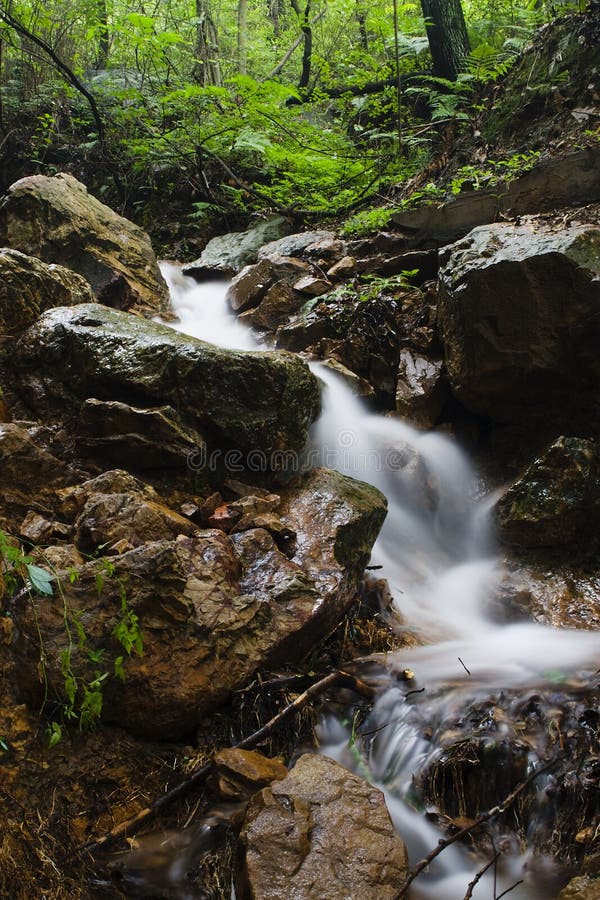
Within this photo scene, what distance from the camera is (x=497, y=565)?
500 cm

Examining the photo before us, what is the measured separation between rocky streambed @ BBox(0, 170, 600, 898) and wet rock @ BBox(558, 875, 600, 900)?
14 millimetres

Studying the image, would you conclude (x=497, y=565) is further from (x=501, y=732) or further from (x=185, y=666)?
(x=185, y=666)

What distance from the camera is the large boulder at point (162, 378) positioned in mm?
4133

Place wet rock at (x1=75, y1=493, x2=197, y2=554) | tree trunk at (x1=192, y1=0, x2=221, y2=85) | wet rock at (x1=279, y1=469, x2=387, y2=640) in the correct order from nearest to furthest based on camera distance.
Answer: wet rock at (x1=75, y1=493, x2=197, y2=554) < wet rock at (x1=279, y1=469, x2=387, y2=640) < tree trunk at (x1=192, y1=0, x2=221, y2=85)

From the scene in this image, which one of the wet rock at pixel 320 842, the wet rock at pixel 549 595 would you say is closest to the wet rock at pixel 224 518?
the wet rock at pixel 320 842

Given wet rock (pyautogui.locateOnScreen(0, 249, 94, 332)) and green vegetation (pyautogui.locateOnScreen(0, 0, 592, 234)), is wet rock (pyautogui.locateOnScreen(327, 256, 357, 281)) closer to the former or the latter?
green vegetation (pyautogui.locateOnScreen(0, 0, 592, 234))

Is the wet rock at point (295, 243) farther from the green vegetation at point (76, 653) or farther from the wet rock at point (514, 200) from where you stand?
the green vegetation at point (76, 653)

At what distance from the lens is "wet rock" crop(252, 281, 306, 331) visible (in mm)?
7586

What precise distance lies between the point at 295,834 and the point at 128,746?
93 centimetres

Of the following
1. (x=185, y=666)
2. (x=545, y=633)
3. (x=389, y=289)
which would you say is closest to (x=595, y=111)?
(x=389, y=289)

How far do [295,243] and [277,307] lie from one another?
4.90 feet

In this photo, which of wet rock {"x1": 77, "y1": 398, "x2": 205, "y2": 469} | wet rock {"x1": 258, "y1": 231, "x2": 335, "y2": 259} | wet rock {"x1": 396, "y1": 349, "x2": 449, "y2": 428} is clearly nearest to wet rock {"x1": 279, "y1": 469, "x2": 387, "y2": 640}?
wet rock {"x1": 77, "y1": 398, "x2": 205, "y2": 469}

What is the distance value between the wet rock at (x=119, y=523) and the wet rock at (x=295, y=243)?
5.96m

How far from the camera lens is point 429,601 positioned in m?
4.63
